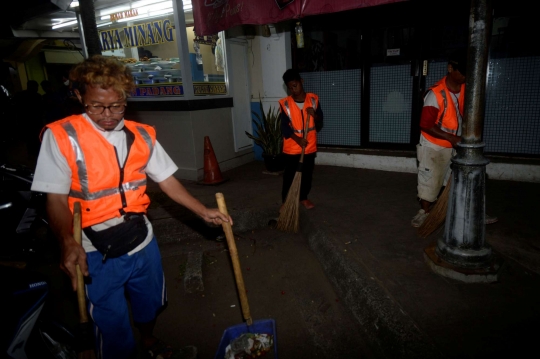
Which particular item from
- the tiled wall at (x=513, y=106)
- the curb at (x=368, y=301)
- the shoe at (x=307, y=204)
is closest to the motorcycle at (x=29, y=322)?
the curb at (x=368, y=301)

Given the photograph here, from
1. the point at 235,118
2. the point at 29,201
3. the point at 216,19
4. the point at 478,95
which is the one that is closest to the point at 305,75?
the point at 235,118

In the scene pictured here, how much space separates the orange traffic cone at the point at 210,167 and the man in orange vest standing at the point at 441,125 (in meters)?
3.65

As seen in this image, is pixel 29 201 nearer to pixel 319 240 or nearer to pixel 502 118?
pixel 319 240

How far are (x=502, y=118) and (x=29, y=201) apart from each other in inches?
274

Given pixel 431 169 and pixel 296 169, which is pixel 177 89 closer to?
pixel 296 169

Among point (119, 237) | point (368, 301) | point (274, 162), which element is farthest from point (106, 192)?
point (274, 162)

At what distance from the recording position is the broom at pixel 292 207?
179 inches

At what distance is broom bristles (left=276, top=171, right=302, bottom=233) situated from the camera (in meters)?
4.57

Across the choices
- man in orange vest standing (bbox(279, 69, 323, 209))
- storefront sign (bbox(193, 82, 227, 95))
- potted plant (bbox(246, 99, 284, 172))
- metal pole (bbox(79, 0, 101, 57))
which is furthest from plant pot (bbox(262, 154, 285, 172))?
metal pole (bbox(79, 0, 101, 57))

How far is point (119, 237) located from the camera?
208cm

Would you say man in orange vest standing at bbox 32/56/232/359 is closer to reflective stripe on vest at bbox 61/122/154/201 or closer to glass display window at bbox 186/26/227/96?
reflective stripe on vest at bbox 61/122/154/201

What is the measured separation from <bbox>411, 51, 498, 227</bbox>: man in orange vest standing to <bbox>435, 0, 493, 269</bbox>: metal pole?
64 centimetres

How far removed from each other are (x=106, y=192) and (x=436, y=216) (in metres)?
3.24

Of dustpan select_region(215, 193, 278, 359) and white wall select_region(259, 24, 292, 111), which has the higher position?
white wall select_region(259, 24, 292, 111)
